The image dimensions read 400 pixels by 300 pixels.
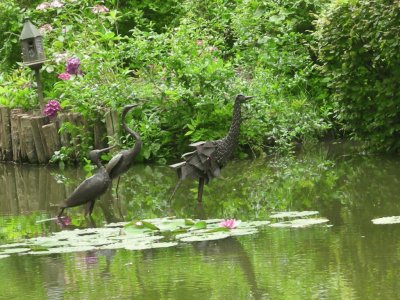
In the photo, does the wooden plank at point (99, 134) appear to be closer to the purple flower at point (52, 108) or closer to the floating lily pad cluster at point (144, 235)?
the purple flower at point (52, 108)

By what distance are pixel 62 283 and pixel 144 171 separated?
7214mm

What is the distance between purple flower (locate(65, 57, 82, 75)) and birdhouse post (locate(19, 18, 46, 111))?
0.85 m

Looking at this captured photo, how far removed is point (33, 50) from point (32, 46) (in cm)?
8

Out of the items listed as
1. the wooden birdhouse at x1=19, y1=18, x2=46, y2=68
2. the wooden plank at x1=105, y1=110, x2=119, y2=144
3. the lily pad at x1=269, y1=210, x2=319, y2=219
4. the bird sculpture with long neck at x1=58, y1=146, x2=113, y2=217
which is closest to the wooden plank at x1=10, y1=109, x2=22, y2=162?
the wooden birdhouse at x1=19, y1=18, x2=46, y2=68

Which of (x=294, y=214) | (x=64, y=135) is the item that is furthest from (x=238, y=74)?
(x=294, y=214)

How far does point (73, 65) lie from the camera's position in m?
16.4

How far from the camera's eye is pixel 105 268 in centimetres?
797

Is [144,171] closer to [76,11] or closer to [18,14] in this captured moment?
[76,11]

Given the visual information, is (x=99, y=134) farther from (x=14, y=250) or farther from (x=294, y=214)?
(x=14, y=250)

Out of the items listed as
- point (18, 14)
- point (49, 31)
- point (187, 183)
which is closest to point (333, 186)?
point (187, 183)

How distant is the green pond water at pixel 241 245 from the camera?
7031 millimetres

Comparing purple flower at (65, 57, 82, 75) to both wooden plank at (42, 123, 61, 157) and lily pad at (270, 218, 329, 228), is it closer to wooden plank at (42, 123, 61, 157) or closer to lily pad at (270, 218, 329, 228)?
wooden plank at (42, 123, 61, 157)

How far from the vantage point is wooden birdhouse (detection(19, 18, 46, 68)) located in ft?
56.2

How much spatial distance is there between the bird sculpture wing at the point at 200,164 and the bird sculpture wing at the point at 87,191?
0.78 meters
